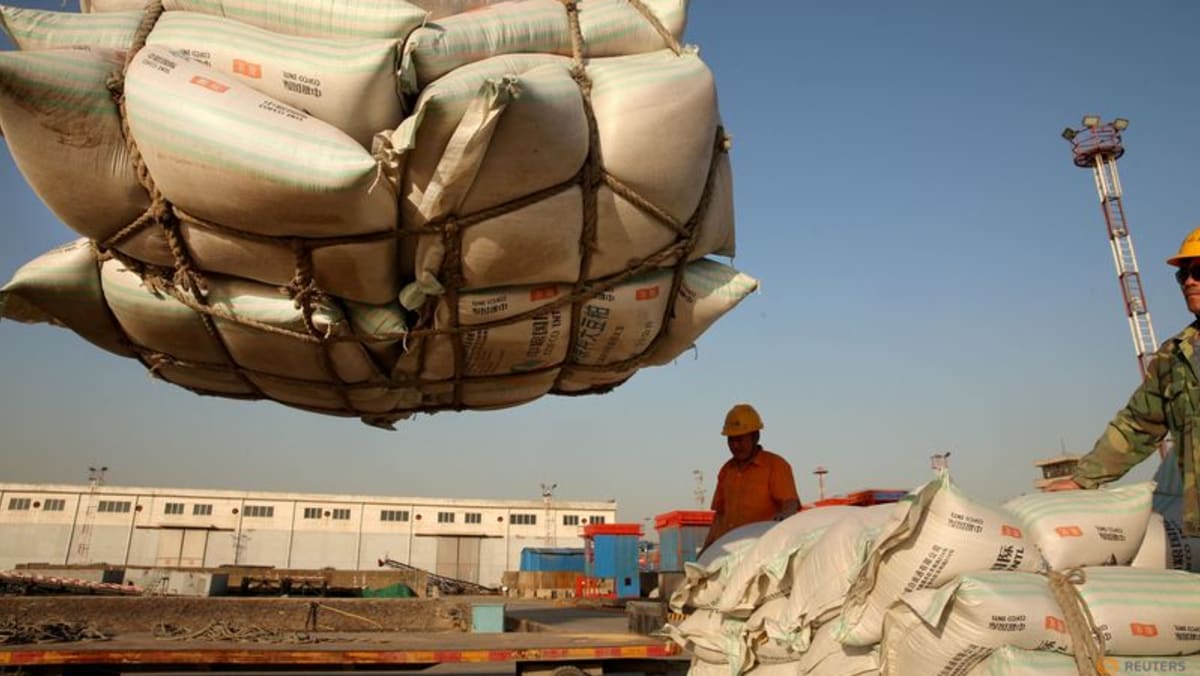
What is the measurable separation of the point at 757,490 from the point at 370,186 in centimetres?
345

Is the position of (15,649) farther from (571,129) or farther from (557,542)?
(557,542)

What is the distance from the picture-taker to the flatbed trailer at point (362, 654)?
3846mm

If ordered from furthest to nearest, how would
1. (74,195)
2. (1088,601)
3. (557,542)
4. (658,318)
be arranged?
1. (557,542)
2. (658,318)
3. (74,195)
4. (1088,601)

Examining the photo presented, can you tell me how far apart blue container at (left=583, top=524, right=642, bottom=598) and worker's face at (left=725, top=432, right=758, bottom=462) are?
492 inches

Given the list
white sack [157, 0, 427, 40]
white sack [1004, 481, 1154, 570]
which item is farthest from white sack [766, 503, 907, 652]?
white sack [157, 0, 427, 40]

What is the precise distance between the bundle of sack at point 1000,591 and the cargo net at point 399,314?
56.5 inches

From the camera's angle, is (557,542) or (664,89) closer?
(664,89)

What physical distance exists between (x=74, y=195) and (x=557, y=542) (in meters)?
40.3

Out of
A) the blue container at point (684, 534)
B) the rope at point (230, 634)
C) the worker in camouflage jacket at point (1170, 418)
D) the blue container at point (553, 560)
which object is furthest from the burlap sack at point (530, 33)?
the blue container at point (553, 560)

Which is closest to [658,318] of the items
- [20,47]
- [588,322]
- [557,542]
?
[588,322]

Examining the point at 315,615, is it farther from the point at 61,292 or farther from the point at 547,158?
the point at 547,158

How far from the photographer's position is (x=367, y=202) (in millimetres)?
2574

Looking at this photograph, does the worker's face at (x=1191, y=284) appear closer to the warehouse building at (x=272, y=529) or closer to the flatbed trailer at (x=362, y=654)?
the flatbed trailer at (x=362, y=654)

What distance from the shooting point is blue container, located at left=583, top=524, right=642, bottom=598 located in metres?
17.2
